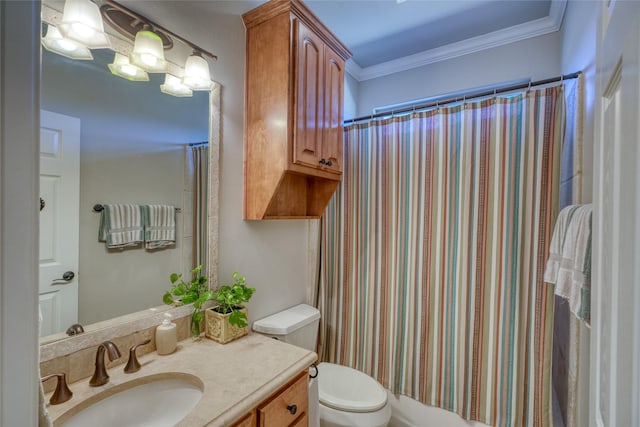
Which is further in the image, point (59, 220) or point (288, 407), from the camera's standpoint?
point (288, 407)

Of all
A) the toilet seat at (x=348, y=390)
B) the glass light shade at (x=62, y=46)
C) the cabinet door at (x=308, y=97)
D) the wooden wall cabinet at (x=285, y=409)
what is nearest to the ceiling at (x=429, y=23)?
the cabinet door at (x=308, y=97)

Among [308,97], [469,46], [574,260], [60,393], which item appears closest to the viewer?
[60,393]

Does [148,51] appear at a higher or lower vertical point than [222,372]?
higher

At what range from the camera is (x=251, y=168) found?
145 cm

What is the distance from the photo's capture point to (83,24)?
91cm

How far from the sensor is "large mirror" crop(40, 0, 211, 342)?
904mm

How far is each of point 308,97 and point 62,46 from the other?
93cm

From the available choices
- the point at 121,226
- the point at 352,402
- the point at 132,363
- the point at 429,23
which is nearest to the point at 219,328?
the point at 132,363

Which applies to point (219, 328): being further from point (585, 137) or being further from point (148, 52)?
point (585, 137)

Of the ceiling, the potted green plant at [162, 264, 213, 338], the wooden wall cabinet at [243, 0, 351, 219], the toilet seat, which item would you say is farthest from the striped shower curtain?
the potted green plant at [162, 264, 213, 338]

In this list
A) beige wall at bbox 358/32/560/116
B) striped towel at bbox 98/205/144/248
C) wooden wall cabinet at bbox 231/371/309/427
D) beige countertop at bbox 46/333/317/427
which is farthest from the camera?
beige wall at bbox 358/32/560/116

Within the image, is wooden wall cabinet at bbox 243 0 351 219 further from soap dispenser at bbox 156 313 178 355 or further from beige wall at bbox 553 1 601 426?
beige wall at bbox 553 1 601 426

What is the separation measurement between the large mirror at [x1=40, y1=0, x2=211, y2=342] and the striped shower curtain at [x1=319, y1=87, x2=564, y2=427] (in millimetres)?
1067

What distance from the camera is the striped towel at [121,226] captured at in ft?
3.37
